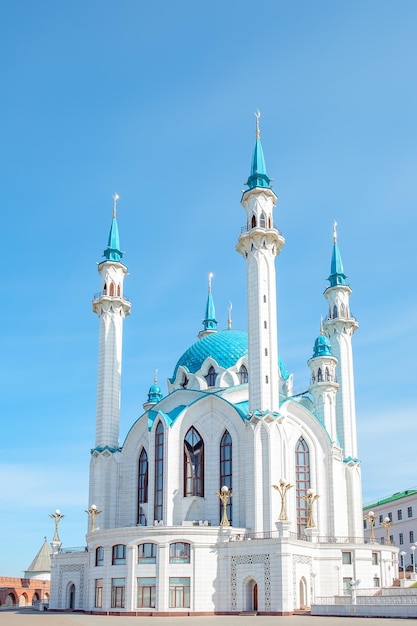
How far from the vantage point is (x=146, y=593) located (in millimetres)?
40844

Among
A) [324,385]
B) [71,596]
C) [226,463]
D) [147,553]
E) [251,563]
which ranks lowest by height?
[71,596]

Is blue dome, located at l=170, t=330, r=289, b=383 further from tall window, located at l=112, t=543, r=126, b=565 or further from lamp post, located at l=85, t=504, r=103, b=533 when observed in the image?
tall window, located at l=112, t=543, r=126, b=565

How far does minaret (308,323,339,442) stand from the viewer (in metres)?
55.5

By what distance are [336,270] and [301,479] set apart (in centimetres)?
2024

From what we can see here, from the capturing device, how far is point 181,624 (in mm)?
30922

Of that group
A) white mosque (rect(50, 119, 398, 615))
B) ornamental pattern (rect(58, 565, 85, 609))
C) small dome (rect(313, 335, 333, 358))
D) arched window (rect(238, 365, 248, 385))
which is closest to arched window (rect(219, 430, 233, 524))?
white mosque (rect(50, 119, 398, 615))

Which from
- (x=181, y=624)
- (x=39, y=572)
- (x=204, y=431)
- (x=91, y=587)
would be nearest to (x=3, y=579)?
(x=39, y=572)

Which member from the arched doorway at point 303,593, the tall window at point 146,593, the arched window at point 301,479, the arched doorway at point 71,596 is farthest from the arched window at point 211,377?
the arched doorway at point 303,593

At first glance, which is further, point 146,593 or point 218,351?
point 218,351

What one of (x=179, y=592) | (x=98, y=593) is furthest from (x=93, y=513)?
(x=179, y=592)

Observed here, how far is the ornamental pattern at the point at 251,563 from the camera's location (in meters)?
39.3

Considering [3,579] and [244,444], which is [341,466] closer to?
[244,444]

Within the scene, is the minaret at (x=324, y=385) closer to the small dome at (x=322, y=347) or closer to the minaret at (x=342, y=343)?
the small dome at (x=322, y=347)

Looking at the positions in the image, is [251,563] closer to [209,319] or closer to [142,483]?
[142,483]
